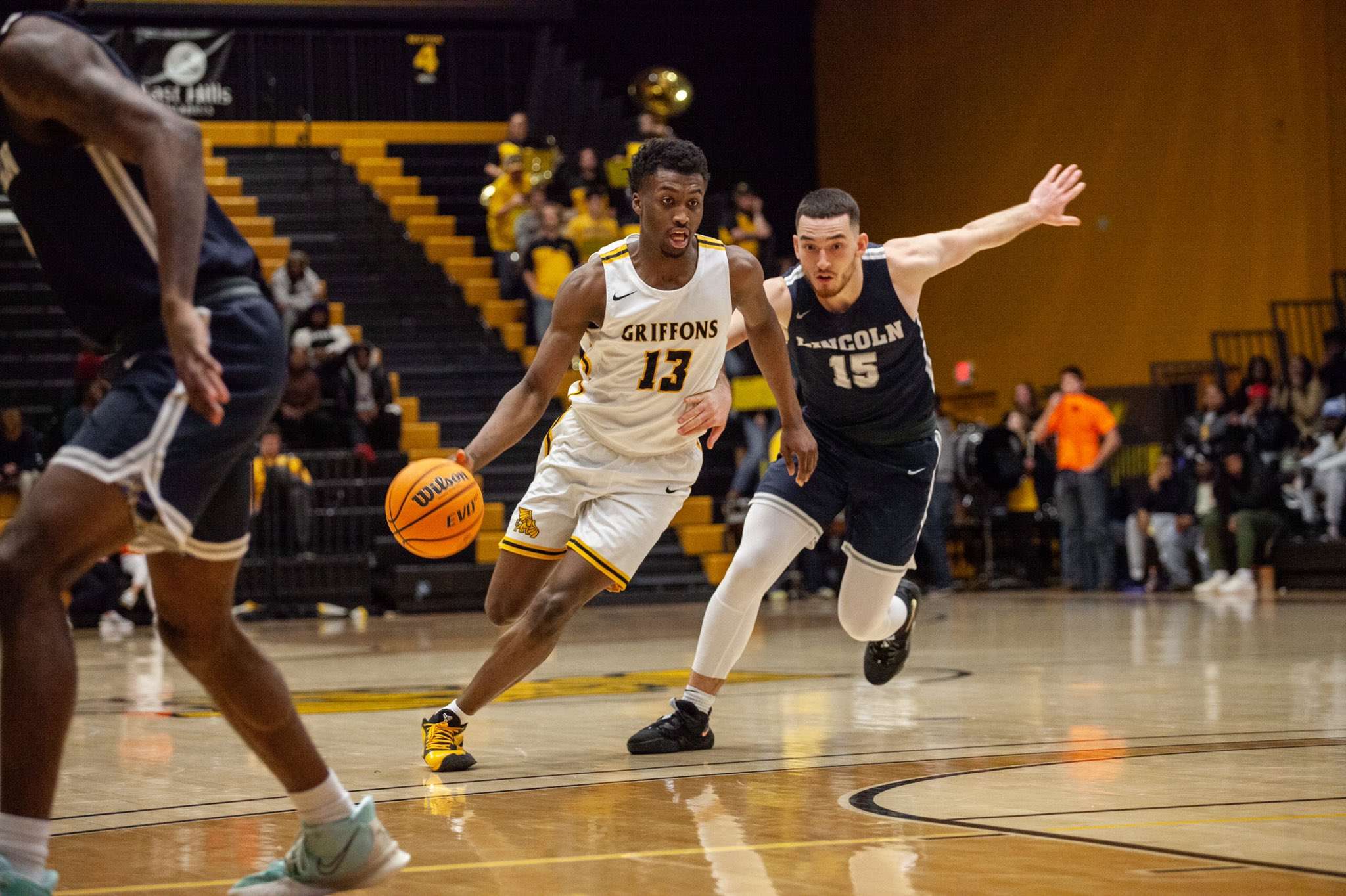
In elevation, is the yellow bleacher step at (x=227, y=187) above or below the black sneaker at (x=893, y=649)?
above

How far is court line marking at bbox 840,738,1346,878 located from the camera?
154 inches

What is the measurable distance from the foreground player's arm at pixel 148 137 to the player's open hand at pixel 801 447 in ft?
10.1

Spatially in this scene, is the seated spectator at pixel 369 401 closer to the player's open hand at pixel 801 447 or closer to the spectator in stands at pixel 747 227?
the spectator in stands at pixel 747 227

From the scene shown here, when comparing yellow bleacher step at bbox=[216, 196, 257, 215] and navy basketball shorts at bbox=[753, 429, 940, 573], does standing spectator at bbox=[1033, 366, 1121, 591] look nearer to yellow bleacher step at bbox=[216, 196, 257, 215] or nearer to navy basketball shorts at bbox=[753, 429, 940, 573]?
yellow bleacher step at bbox=[216, 196, 257, 215]

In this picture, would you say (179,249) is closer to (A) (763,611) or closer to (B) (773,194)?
(A) (763,611)

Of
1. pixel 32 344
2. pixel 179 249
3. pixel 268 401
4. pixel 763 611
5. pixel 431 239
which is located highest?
pixel 431 239

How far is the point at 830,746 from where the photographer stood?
609cm

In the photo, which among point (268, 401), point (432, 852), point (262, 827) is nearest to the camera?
point (268, 401)

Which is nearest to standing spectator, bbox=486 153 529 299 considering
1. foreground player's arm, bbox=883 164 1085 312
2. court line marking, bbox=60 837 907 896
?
foreground player's arm, bbox=883 164 1085 312

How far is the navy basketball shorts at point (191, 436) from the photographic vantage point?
11.4 ft

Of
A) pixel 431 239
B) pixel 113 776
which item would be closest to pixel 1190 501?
pixel 431 239

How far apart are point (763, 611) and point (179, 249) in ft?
42.1

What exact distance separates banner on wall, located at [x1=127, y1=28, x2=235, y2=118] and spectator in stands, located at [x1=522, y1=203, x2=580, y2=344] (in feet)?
22.1

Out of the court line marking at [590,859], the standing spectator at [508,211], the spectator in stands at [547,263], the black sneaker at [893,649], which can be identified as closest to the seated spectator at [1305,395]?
the spectator in stands at [547,263]
